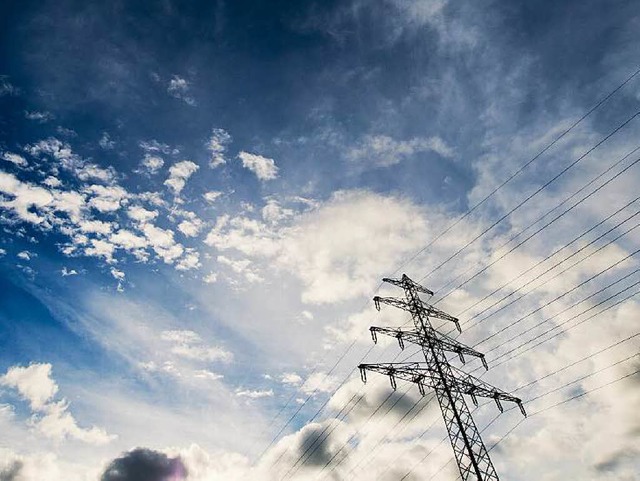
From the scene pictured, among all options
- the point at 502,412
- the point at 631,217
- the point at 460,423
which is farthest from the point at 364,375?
the point at 631,217

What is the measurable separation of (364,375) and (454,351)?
5285 mm

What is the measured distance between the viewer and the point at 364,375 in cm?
2116

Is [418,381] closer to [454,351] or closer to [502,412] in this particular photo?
[454,351]

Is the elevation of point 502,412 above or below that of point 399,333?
below

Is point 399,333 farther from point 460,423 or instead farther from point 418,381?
point 460,423

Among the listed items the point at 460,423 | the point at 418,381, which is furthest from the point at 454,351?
the point at 460,423

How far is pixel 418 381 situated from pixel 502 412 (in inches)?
195

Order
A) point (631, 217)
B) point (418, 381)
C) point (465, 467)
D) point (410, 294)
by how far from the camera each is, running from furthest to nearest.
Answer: point (410, 294), point (418, 381), point (465, 467), point (631, 217)

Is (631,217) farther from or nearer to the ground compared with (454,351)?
farther from the ground

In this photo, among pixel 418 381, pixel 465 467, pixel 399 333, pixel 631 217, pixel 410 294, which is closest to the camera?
pixel 631 217

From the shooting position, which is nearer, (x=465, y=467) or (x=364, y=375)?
(x=465, y=467)

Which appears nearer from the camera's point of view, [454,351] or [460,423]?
[460,423]

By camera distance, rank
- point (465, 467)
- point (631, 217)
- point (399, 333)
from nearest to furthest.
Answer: point (631, 217), point (465, 467), point (399, 333)

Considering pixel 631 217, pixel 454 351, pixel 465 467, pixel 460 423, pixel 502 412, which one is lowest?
pixel 465 467
